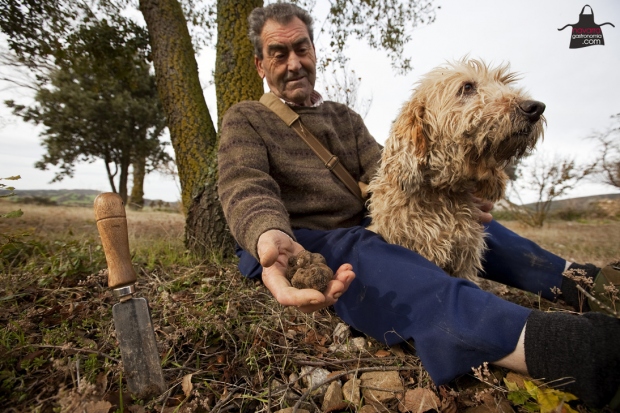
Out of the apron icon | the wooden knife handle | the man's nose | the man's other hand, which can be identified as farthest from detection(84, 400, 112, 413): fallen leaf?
the apron icon

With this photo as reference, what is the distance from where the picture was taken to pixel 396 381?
1.56 m

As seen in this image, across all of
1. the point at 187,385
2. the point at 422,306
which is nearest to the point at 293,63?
the point at 422,306

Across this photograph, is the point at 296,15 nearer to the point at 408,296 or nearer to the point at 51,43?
the point at 408,296

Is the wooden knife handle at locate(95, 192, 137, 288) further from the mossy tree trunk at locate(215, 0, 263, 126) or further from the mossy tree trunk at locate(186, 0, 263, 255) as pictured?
the mossy tree trunk at locate(215, 0, 263, 126)

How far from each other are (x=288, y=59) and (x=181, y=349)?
238 centimetres

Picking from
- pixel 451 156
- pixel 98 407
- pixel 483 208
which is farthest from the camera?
pixel 483 208

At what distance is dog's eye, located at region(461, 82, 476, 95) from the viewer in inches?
82.0

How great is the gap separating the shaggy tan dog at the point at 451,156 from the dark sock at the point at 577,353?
77 centimetres

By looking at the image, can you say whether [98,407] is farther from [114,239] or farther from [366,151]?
[366,151]

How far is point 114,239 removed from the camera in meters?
1.49

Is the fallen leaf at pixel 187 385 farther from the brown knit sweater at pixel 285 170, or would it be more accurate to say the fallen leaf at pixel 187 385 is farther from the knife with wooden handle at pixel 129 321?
the brown knit sweater at pixel 285 170

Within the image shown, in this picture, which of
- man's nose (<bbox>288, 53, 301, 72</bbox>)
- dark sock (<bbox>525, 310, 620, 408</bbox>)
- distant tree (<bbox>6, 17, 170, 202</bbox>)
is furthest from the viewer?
distant tree (<bbox>6, 17, 170, 202</bbox>)

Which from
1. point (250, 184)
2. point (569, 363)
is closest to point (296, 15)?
point (250, 184)

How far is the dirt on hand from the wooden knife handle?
74 centimetres
